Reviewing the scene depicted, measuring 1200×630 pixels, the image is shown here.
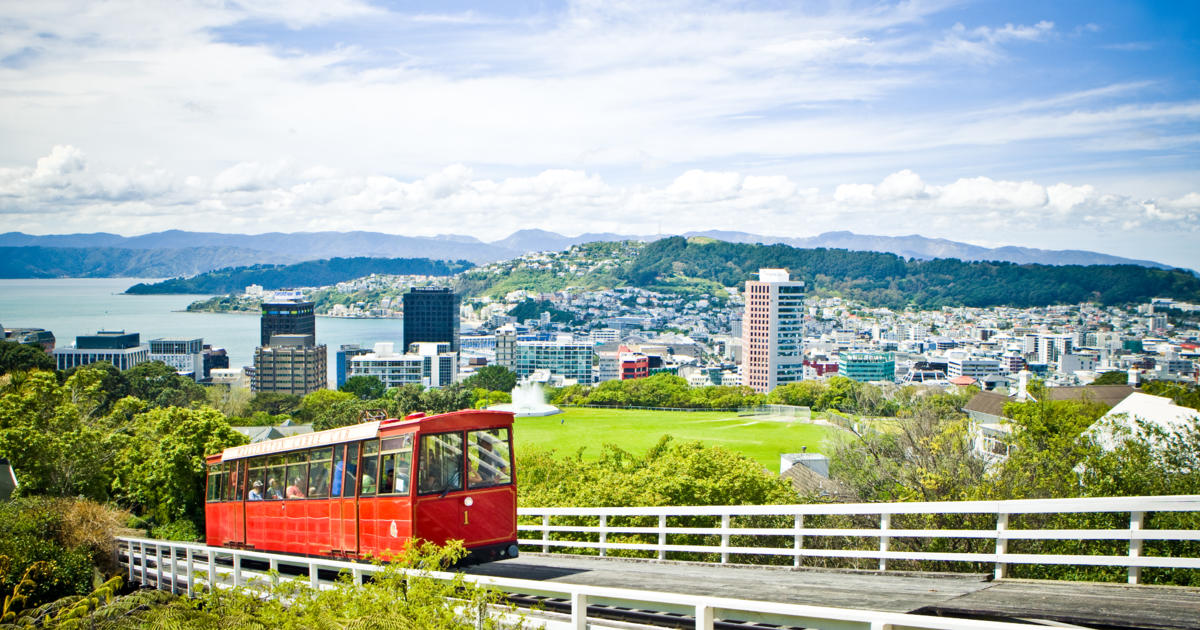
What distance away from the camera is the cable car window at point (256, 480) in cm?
1552

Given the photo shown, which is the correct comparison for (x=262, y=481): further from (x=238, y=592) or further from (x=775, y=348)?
(x=775, y=348)

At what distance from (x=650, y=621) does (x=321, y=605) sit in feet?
9.41

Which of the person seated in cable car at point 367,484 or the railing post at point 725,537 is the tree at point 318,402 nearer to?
the person seated in cable car at point 367,484

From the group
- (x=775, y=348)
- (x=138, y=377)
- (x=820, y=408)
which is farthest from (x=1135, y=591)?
(x=775, y=348)

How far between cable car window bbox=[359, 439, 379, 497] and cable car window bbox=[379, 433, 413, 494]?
0.15 metres

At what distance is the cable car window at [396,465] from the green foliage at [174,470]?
1473 centimetres

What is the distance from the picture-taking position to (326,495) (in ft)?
43.8

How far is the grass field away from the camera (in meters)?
66.7

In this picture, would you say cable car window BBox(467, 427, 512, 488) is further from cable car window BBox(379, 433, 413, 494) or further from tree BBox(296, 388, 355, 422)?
tree BBox(296, 388, 355, 422)

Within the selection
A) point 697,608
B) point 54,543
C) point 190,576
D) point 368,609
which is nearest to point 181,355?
point 54,543

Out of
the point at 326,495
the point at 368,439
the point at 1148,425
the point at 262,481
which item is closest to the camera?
the point at 368,439

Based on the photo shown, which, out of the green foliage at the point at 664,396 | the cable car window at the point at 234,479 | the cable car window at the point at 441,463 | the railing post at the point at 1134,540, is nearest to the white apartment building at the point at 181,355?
the green foliage at the point at 664,396

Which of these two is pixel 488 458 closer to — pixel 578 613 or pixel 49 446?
pixel 578 613

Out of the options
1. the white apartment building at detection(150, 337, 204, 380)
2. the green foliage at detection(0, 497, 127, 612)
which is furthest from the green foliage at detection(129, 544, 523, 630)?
the white apartment building at detection(150, 337, 204, 380)
